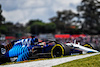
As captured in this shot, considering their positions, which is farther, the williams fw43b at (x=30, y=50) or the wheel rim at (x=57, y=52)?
the wheel rim at (x=57, y=52)

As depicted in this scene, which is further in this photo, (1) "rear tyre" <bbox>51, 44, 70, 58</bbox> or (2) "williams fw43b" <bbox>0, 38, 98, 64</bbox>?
(1) "rear tyre" <bbox>51, 44, 70, 58</bbox>

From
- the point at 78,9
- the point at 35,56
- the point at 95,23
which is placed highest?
the point at 78,9

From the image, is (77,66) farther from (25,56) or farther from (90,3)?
(90,3)

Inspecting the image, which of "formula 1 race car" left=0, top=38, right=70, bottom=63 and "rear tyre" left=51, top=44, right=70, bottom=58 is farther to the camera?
"rear tyre" left=51, top=44, right=70, bottom=58

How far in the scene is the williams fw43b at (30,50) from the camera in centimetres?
948

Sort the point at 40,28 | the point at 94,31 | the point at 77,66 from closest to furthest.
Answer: the point at 77,66, the point at 94,31, the point at 40,28

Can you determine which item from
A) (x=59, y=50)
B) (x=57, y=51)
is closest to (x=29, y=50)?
(x=57, y=51)

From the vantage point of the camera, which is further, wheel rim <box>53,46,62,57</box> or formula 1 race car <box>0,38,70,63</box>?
wheel rim <box>53,46,62,57</box>

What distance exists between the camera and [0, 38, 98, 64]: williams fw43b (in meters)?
9.48

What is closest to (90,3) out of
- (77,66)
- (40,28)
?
(77,66)

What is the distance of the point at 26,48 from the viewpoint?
383 inches

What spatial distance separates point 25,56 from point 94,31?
141ft

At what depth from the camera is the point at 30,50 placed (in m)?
9.82

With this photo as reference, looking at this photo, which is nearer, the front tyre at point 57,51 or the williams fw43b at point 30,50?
the williams fw43b at point 30,50
